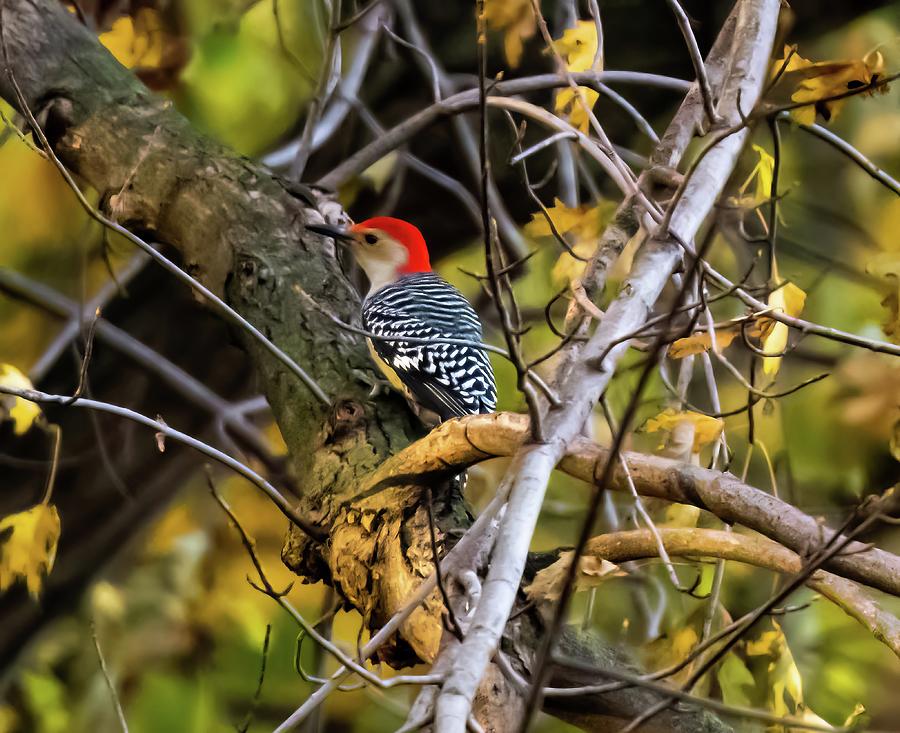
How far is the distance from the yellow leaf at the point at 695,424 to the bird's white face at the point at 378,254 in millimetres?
1613

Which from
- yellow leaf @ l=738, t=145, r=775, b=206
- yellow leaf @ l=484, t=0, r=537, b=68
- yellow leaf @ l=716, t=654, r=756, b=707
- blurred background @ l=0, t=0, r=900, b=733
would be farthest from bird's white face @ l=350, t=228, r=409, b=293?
yellow leaf @ l=716, t=654, r=756, b=707

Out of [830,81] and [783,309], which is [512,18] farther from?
[783,309]

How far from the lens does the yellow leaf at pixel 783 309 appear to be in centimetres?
210

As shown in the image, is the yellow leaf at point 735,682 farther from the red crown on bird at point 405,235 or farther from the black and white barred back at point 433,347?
the red crown on bird at point 405,235

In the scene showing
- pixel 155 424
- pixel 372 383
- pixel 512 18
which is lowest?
pixel 155 424

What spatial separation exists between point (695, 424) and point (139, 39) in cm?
244

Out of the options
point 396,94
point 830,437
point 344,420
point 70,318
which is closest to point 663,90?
point 396,94

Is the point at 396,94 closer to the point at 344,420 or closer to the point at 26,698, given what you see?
the point at 344,420

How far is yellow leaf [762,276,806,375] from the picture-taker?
2102 millimetres

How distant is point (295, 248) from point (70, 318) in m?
1.20

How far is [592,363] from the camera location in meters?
1.60

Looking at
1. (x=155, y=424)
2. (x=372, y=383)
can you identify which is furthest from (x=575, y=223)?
(x=155, y=424)

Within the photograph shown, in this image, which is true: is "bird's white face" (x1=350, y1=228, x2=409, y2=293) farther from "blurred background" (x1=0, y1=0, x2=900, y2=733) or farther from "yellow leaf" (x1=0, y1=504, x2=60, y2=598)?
"yellow leaf" (x1=0, y1=504, x2=60, y2=598)

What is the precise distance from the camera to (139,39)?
11.9 ft
